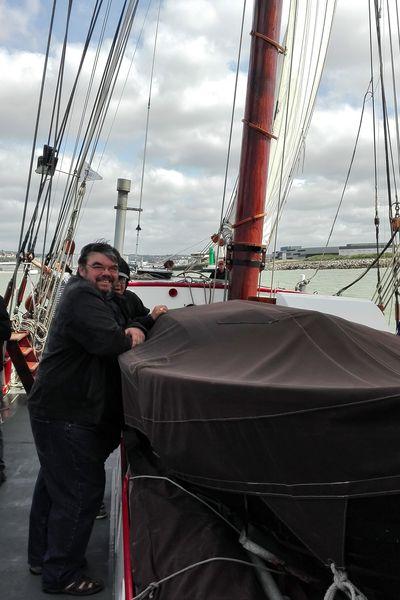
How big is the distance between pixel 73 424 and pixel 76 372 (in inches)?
9.6

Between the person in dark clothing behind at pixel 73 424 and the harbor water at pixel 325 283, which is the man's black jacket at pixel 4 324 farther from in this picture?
the harbor water at pixel 325 283

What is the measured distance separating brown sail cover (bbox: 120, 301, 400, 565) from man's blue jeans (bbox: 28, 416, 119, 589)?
2.02ft

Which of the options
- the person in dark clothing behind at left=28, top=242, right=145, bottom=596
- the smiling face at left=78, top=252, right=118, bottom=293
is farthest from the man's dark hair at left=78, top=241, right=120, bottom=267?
the person in dark clothing behind at left=28, top=242, right=145, bottom=596

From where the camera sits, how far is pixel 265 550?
187cm

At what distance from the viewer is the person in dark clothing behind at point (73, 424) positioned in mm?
2600

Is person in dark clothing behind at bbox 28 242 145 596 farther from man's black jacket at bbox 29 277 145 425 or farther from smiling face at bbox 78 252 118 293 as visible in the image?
smiling face at bbox 78 252 118 293

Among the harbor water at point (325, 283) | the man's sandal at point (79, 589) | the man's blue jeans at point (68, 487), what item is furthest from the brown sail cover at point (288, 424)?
the harbor water at point (325, 283)

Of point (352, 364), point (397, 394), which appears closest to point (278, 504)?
point (397, 394)

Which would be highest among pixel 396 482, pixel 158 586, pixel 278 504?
pixel 396 482

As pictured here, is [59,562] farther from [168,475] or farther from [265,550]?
[265,550]

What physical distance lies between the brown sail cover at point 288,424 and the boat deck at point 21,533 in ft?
4.11

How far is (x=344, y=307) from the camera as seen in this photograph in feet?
21.8

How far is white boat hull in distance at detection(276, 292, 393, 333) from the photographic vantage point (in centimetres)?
648

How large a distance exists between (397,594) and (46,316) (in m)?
7.35
